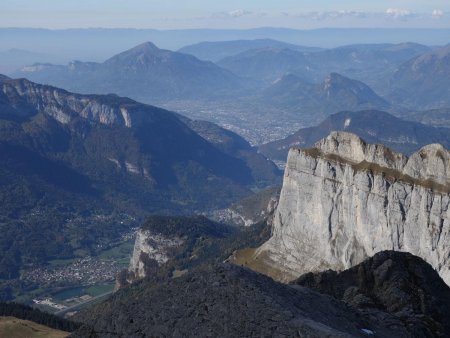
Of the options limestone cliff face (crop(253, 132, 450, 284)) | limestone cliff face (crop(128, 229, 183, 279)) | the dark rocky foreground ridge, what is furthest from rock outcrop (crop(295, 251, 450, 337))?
limestone cliff face (crop(128, 229, 183, 279))

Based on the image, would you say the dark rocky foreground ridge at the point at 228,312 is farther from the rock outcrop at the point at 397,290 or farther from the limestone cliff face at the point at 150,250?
the limestone cliff face at the point at 150,250

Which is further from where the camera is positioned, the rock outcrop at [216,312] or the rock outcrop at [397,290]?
the rock outcrop at [397,290]

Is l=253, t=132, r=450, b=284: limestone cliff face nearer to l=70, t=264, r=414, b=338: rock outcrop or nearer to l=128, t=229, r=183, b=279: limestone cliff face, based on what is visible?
l=70, t=264, r=414, b=338: rock outcrop

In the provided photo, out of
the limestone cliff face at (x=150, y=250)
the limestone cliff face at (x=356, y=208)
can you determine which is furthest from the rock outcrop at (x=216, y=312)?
the limestone cliff face at (x=150, y=250)

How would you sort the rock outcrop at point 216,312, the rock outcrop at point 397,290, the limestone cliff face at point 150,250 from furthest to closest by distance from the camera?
the limestone cliff face at point 150,250 → the rock outcrop at point 397,290 → the rock outcrop at point 216,312

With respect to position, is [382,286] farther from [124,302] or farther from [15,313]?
[15,313]

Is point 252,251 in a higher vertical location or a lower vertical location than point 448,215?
lower

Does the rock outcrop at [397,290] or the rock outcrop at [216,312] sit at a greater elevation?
the rock outcrop at [216,312]

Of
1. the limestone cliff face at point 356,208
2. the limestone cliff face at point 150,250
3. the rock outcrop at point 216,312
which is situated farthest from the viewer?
the limestone cliff face at point 150,250

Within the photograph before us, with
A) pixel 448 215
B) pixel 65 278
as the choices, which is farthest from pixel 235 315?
pixel 65 278
